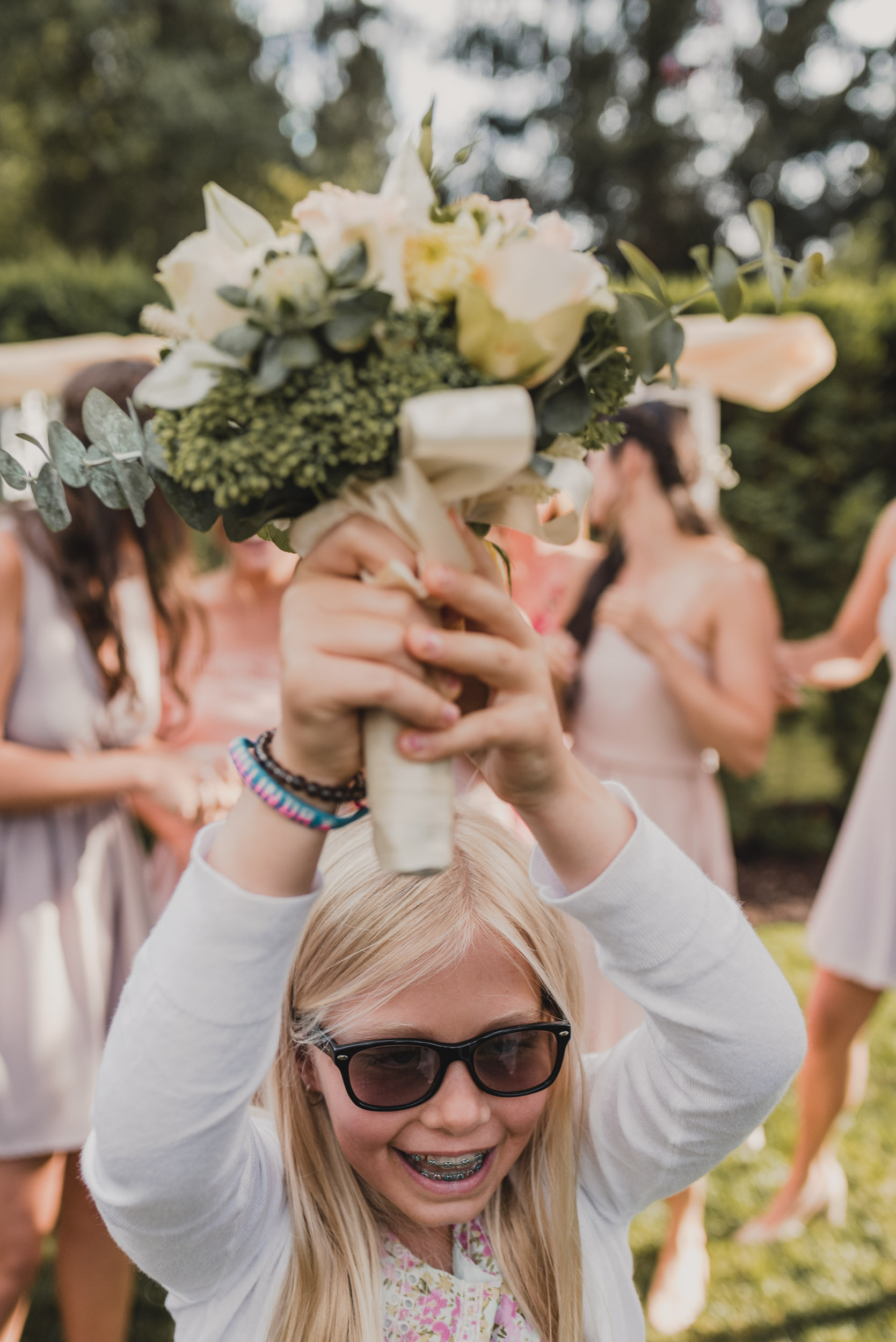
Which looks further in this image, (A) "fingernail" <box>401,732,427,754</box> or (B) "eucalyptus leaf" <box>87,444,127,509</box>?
(B) "eucalyptus leaf" <box>87,444,127,509</box>

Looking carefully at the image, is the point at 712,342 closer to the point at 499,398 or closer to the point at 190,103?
the point at 499,398

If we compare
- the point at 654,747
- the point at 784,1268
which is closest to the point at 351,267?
the point at 654,747

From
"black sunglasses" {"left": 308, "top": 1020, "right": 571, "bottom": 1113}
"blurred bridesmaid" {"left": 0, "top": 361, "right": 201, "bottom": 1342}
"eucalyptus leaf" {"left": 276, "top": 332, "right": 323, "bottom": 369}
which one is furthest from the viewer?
"blurred bridesmaid" {"left": 0, "top": 361, "right": 201, "bottom": 1342}

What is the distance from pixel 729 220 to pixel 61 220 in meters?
13.0

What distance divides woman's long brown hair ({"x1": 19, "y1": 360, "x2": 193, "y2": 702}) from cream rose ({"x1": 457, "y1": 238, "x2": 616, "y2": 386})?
1641mm

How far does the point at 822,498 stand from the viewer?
7418mm

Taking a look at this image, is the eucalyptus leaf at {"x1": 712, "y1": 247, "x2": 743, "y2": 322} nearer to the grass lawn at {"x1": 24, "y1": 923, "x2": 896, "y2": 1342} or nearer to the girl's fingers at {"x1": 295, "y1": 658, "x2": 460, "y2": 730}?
the girl's fingers at {"x1": 295, "y1": 658, "x2": 460, "y2": 730}

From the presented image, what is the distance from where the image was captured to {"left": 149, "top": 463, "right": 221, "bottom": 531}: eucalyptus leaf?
86cm

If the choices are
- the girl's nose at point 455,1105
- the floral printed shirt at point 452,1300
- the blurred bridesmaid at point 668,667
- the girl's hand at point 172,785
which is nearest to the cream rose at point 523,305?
the girl's nose at point 455,1105

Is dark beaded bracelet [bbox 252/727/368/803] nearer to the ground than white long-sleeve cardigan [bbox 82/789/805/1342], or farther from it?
farther from it

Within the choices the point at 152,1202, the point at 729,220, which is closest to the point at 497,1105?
the point at 152,1202

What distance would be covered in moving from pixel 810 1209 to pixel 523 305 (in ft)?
11.7

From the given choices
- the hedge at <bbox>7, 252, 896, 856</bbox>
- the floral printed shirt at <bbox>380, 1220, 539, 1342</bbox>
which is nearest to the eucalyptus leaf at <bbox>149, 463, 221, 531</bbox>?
the floral printed shirt at <bbox>380, 1220, 539, 1342</bbox>

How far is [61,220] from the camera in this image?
18.5m
